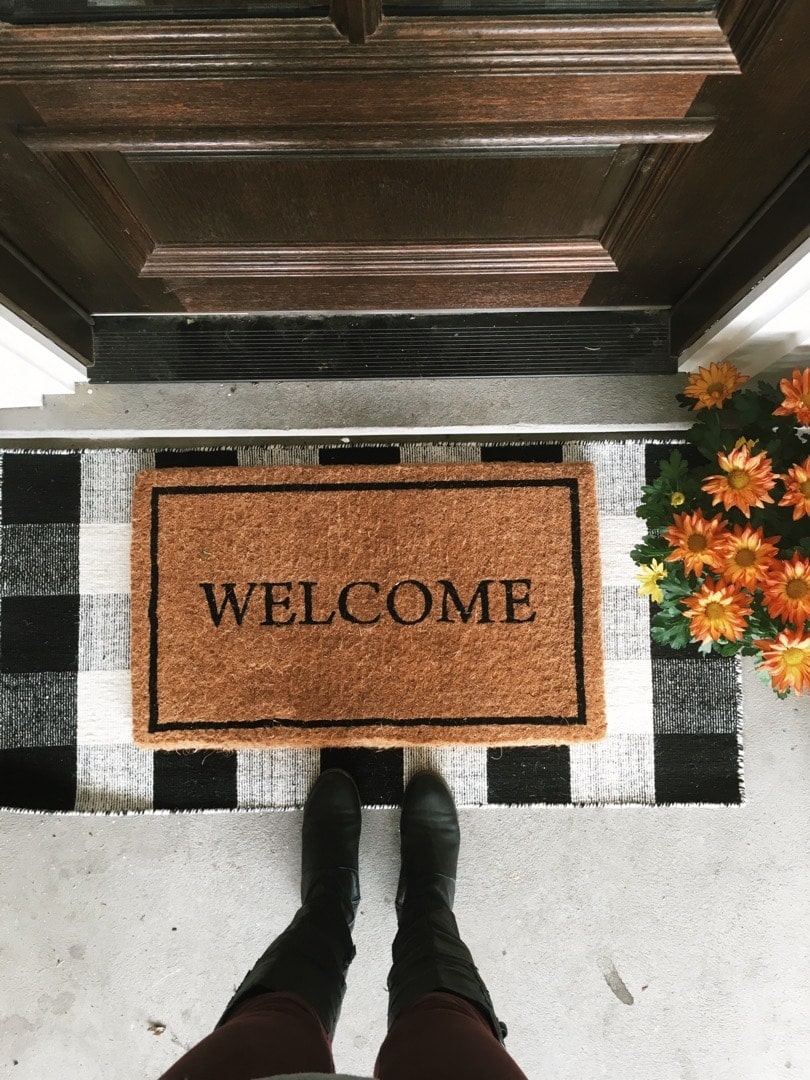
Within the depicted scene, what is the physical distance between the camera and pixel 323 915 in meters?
1.07

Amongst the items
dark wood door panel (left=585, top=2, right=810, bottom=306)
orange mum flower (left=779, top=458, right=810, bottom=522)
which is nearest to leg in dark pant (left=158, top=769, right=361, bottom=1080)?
orange mum flower (left=779, top=458, right=810, bottom=522)

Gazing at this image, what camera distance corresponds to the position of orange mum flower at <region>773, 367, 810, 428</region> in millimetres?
902

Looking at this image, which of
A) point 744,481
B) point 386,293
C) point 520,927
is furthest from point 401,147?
point 520,927

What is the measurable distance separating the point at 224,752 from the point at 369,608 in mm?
349

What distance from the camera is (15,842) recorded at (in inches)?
47.2

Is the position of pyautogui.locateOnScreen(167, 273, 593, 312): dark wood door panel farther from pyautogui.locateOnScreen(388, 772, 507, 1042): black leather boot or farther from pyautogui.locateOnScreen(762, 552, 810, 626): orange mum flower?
pyautogui.locateOnScreen(388, 772, 507, 1042): black leather boot

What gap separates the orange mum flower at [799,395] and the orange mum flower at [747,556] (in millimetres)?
163

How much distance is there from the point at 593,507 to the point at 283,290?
61cm

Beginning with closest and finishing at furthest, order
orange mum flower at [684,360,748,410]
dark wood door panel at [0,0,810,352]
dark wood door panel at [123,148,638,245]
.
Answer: dark wood door panel at [0,0,810,352], dark wood door panel at [123,148,638,245], orange mum flower at [684,360,748,410]

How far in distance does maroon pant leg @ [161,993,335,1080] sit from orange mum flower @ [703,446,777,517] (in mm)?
813

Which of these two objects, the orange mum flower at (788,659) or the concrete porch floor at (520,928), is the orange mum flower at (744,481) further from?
the concrete porch floor at (520,928)

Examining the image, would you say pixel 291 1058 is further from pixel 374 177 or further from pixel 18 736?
pixel 374 177

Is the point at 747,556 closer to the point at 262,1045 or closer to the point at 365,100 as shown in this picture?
the point at 365,100

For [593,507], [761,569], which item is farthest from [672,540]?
[593,507]
